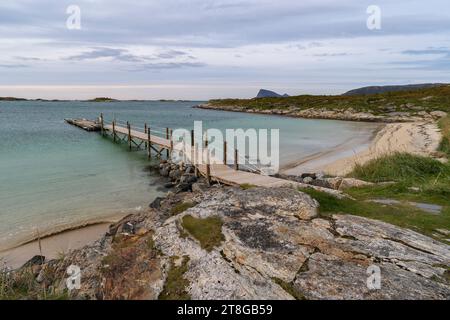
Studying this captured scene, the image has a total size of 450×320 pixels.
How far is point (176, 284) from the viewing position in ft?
14.0

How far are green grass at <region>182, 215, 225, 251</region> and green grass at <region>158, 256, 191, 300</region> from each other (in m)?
0.48

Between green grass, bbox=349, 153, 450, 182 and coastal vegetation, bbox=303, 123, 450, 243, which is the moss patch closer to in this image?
coastal vegetation, bbox=303, 123, 450, 243

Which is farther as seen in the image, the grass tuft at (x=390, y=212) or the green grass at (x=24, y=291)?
the grass tuft at (x=390, y=212)

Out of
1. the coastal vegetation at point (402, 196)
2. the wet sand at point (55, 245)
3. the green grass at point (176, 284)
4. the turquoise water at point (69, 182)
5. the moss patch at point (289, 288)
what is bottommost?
the wet sand at point (55, 245)

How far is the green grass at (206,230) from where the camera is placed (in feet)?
16.6

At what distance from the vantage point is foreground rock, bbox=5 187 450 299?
13.1 ft

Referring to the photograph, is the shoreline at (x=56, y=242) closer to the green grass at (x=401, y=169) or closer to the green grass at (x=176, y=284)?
the green grass at (x=176, y=284)

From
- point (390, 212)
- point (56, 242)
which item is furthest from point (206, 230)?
point (56, 242)

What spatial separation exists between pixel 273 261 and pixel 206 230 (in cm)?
133

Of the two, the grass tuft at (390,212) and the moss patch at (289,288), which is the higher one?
the grass tuft at (390,212)

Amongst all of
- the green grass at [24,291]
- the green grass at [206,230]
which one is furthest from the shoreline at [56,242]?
the green grass at [206,230]

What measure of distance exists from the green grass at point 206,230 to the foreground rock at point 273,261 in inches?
1.3

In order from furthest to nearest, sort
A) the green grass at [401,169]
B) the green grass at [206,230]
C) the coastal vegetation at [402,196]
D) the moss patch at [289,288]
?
the green grass at [401,169] < the coastal vegetation at [402,196] < the green grass at [206,230] < the moss patch at [289,288]

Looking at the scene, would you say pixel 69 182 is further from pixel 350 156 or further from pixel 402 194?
pixel 350 156
